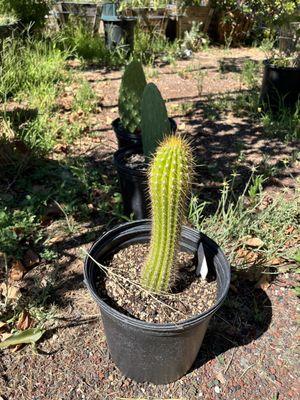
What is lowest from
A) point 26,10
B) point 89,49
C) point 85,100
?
point 85,100

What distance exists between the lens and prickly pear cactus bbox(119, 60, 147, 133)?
3.19 meters

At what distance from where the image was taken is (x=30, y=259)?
2.56 meters

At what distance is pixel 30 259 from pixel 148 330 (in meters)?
1.26

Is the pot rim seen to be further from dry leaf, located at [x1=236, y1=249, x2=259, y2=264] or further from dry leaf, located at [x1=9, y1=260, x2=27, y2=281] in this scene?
dry leaf, located at [x1=9, y1=260, x2=27, y2=281]

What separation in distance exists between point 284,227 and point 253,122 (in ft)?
7.25

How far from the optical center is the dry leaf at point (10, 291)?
229 cm

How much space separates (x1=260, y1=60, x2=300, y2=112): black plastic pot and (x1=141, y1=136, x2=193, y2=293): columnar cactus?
3.43m

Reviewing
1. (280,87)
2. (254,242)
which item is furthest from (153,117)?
(280,87)

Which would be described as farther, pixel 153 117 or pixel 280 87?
pixel 280 87

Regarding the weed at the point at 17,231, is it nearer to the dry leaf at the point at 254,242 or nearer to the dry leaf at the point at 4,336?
the dry leaf at the point at 4,336

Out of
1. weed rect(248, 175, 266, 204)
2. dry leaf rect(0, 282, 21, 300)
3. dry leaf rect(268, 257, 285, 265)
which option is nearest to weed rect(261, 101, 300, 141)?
weed rect(248, 175, 266, 204)

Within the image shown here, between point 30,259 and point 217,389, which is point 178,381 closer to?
point 217,389

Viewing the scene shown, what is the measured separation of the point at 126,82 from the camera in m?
3.22

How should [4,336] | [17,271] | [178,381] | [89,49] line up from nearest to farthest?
1. [178,381]
2. [4,336]
3. [17,271]
4. [89,49]
